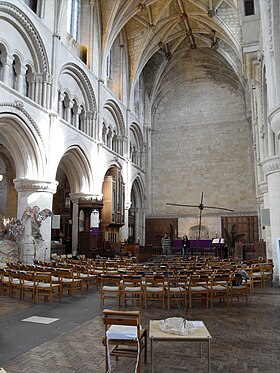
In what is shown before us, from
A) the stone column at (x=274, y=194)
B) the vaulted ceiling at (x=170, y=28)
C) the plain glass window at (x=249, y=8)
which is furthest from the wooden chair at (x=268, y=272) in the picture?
the vaulted ceiling at (x=170, y=28)

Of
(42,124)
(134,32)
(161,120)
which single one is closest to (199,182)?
(161,120)

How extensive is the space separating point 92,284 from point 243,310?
18.8 ft

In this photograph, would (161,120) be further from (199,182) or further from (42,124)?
(42,124)

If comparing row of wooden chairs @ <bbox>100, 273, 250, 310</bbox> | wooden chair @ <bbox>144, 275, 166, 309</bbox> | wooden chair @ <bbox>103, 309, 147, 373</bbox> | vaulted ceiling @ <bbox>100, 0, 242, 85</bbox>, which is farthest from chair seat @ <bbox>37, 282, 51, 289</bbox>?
vaulted ceiling @ <bbox>100, 0, 242, 85</bbox>

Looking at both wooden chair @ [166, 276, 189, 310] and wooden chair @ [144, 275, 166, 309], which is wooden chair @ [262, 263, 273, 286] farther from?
wooden chair @ [144, 275, 166, 309]

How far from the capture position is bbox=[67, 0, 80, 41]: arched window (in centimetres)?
1959

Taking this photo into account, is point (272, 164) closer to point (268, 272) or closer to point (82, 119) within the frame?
point (268, 272)

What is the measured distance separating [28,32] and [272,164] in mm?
11896

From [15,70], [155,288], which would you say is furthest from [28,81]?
[155,288]

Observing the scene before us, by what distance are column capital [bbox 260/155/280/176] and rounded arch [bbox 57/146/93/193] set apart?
35.9 feet

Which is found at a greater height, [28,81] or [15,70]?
[15,70]

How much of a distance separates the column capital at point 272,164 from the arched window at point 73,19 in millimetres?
14089

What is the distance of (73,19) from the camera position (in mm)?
19922

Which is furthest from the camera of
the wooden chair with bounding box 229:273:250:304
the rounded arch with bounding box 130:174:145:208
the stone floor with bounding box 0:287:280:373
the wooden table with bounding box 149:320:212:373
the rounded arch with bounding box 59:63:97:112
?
the rounded arch with bounding box 130:174:145:208
